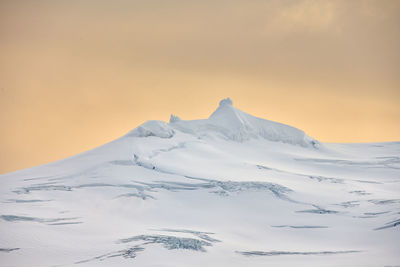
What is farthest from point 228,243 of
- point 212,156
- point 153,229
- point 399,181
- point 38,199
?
point 399,181

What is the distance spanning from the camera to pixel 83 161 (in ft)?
137

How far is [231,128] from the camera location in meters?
49.8

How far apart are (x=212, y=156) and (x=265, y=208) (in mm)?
10072

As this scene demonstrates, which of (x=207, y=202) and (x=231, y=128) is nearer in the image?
(x=207, y=202)

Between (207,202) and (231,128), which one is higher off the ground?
(231,128)

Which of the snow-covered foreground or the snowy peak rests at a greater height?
the snowy peak

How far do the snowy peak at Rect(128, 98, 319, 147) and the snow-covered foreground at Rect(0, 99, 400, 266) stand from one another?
12cm

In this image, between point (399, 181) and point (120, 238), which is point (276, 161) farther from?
point (120, 238)

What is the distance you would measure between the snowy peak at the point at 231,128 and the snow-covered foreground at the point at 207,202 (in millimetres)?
123

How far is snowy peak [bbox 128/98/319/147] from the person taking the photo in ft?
157

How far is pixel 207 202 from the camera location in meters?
35.6

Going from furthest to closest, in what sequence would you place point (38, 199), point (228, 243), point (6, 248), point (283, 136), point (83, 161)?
point (283, 136), point (83, 161), point (38, 199), point (228, 243), point (6, 248)

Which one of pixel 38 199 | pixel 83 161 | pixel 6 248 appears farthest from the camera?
pixel 83 161

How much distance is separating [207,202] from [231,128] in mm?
15111
